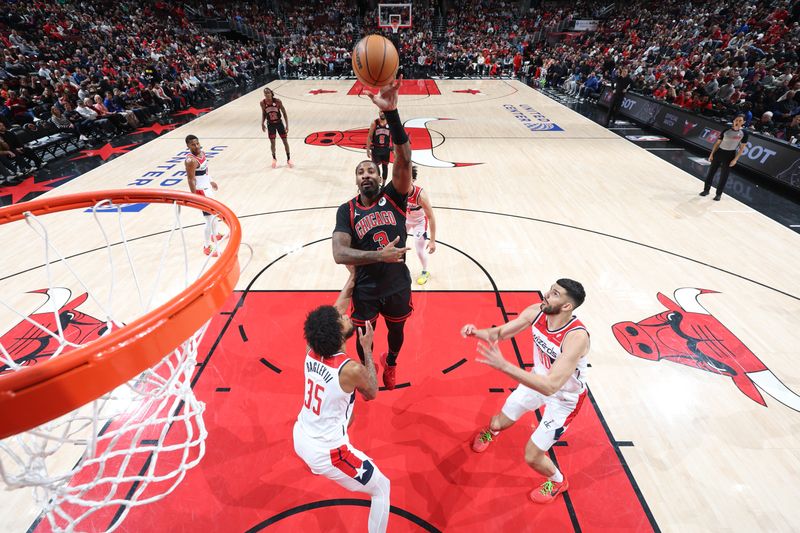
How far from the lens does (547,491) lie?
120 inches

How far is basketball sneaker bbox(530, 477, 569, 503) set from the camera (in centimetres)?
302

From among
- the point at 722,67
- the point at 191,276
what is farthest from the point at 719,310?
the point at 722,67

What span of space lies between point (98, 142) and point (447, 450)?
1339cm

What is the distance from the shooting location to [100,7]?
22.4m

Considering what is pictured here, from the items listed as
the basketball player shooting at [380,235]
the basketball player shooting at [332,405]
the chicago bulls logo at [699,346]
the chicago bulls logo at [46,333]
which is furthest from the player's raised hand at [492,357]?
the chicago bulls logo at [46,333]

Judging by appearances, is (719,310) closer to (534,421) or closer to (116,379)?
(534,421)

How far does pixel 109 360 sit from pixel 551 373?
2266 mm

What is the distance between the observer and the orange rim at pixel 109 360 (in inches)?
52.4

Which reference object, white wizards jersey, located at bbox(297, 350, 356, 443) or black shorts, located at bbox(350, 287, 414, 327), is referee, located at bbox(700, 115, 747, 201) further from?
white wizards jersey, located at bbox(297, 350, 356, 443)

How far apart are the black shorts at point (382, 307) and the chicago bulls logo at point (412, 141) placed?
23.0ft

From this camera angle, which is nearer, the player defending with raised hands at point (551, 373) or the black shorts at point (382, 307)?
the player defending with raised hands at point (551, 373)

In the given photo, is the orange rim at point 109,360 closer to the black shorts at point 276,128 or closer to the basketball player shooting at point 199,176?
the basketball player shooting at point 199,176

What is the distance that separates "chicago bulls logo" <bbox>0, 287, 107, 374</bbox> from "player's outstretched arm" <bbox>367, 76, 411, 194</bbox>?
3.81 m

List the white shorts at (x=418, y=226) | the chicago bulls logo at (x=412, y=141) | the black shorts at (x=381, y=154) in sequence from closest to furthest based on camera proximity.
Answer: the white shorts at (x=418, y=226) < the black shorts at (x=381, y=154) < the chicago bulls logo at (x=412, y=141)
